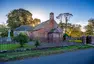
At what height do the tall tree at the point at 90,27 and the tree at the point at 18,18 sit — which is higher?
the tree at the point at 18,18

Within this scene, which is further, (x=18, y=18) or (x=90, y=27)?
(x=18, y=18)

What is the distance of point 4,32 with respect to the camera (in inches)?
1169

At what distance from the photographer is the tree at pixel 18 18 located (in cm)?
3919

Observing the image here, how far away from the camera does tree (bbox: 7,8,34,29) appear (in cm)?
3919

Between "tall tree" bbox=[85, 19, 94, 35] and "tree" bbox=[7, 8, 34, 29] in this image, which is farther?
"tree" bbox=[7, 8, 34, 29]

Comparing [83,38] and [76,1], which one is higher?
[76,1]

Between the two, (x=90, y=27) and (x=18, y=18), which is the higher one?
(x=18, y=18)

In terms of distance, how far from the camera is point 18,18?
40.7m

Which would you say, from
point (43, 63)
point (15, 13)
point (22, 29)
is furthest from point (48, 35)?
point (15, 13)

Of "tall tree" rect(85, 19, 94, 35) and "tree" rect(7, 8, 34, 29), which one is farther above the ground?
"tree" rect(7, 8, 34, 29)

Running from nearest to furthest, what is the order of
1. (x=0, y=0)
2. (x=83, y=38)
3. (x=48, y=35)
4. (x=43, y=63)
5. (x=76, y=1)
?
(x=43, y=63), (x=76, y=1), (x=0, y=0), (x=83, y=38), (x=48, y=35)

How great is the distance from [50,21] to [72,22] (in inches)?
487

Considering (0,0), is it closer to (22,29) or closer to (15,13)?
(22,29)

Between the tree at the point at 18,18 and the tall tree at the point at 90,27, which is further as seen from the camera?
the tree at the point at 18,18
